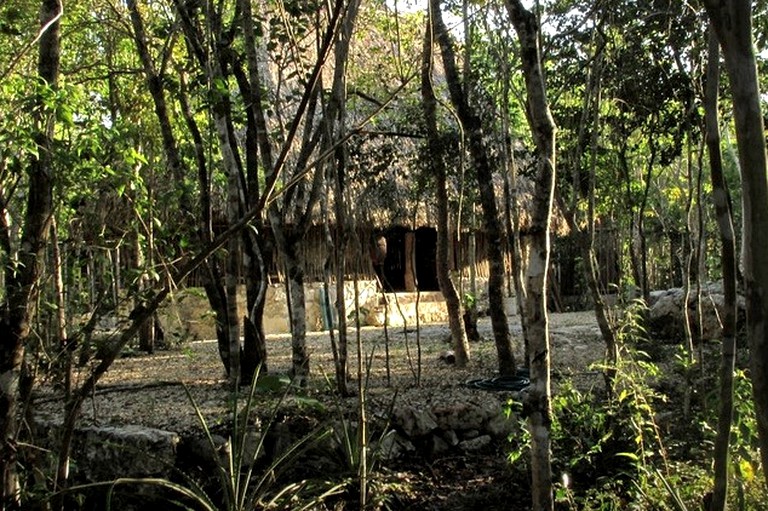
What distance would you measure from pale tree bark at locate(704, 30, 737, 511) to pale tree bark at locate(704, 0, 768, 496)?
0.47m

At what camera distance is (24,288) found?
2.94m

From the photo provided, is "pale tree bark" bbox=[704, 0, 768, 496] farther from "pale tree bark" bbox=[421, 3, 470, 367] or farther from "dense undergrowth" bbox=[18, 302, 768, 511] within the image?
"pale tree bark" bbox=[421, 3, 470, 367]

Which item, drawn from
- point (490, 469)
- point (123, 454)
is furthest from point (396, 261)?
point (123, 454)

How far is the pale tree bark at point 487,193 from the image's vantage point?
6.43 metres

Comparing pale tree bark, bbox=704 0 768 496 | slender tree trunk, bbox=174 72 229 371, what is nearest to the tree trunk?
slender tree trunk, bbox=174 72 229 371

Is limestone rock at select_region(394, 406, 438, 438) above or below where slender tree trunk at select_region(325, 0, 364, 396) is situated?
below

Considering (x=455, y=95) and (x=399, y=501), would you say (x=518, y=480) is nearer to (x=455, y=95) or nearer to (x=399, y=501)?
(x=399, y=501)

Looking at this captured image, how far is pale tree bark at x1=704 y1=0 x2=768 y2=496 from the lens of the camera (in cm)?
191

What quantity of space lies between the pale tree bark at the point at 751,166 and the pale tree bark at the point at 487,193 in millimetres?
4489

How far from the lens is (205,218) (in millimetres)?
5453

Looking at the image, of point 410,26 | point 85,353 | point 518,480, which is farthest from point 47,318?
point 410,26

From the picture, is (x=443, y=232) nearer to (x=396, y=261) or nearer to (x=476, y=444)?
(x=476, y=444)

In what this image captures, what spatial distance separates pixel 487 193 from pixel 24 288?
173 inches

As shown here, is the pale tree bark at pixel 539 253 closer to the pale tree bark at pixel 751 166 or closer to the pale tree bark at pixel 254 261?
the pale tree bark at pixel 751 166
